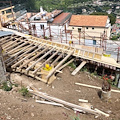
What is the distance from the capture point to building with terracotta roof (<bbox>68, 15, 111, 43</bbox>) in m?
35.8

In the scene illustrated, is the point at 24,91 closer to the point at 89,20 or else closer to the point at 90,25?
the point at 90,25

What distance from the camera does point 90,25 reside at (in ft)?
122

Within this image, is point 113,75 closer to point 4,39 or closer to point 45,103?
point 45,103

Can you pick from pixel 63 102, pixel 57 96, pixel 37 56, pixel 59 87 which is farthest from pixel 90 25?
pixel 63 102

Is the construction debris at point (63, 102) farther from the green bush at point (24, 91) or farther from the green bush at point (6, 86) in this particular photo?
the green bush at point (6, 86)

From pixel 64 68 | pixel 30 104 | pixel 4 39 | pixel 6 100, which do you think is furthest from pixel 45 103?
pixel 4 39

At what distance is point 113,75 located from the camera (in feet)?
48.4

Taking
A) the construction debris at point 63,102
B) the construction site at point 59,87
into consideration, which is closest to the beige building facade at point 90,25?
the construction site at point 59,87

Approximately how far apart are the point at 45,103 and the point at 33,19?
2984 centimetres

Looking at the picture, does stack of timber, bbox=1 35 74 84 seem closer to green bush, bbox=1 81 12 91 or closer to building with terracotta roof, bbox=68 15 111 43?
green bush, bbox=1 81 12 91

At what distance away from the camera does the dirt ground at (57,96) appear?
834cm

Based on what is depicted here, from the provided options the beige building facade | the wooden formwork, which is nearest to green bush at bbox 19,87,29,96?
the wooden formwork

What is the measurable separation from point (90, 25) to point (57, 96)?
2936 centimetres

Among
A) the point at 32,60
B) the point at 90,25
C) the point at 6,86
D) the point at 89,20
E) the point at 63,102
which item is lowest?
the point at 90,25
